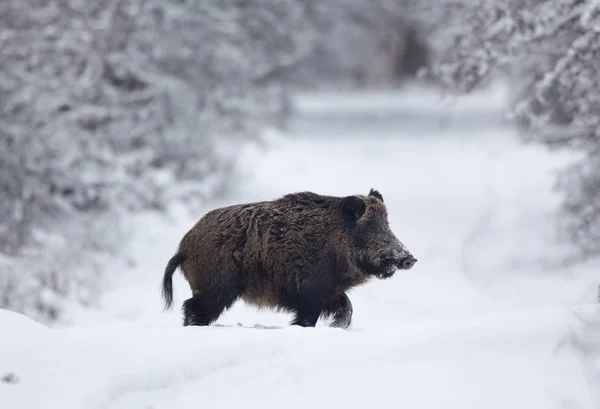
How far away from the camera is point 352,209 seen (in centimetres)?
688

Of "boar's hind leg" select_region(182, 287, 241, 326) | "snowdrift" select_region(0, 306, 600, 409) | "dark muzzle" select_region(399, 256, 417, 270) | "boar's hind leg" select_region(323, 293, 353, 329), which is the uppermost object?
"dark muzzle" select_region(399, 256, 417, 270)

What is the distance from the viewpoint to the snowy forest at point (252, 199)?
17.1ft

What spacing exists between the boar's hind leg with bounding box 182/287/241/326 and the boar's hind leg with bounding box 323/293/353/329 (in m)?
0.69

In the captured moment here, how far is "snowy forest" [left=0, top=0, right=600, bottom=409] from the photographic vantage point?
206 inches

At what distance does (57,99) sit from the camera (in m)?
16.0

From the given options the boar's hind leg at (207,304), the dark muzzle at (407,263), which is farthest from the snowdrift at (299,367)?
the dark muzzle at (407,263)

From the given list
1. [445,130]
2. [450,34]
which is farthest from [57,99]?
[445,130]

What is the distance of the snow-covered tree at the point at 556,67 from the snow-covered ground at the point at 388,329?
1.11 m

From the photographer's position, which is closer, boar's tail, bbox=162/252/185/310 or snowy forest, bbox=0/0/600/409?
snowy forest, bbox=0/0/600/409

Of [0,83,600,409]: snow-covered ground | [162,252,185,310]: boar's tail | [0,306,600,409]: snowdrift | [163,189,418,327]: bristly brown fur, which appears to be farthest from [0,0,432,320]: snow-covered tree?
[0,306,600,409]: snowdrift

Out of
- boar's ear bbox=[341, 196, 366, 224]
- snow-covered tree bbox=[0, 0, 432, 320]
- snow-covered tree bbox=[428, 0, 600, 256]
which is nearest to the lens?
boar's ear bbox=[341, 196, 366, 224]

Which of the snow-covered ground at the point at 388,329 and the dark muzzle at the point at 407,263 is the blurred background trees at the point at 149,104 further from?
the dark muzzle at the point at 407,263

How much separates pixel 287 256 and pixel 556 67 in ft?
17.8

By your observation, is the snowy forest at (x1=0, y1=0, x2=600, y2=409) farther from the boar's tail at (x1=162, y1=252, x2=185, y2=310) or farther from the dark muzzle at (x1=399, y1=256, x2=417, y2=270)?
the boar's tail at (x1=162, y1=252, x2=185, y2=310)
